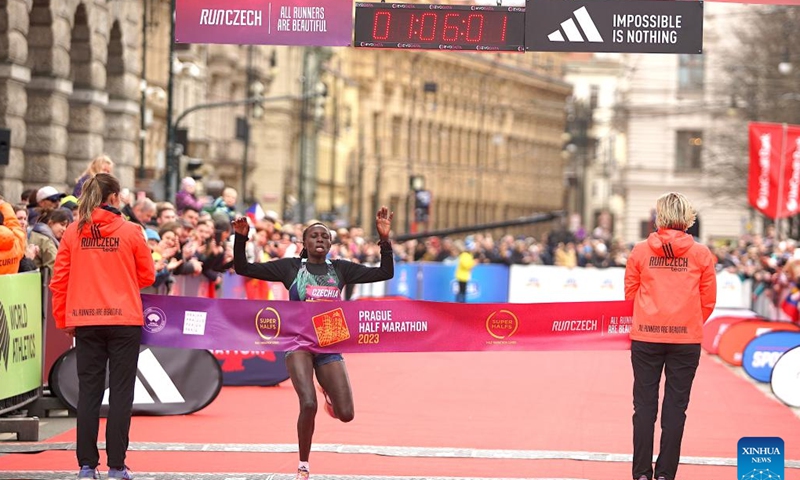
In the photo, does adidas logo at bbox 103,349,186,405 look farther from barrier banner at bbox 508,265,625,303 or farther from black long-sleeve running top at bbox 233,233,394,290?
barrier banner at bbox 508,265,625,303

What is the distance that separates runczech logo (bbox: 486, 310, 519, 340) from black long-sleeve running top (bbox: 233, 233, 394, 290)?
142 centimetres

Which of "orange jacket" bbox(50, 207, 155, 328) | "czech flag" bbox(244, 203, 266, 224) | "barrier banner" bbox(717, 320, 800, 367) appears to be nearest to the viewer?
"orange jacket" bbox(50, 207, 155, 328)

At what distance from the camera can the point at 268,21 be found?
15328mm

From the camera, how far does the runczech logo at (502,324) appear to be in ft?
41.5

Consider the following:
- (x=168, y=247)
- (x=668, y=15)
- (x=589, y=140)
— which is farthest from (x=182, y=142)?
(x=589, y=140)

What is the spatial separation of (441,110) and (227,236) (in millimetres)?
95227

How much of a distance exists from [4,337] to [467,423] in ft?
14.4

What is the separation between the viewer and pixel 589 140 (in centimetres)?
13688

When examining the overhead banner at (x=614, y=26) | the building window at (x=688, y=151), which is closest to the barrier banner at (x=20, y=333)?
the overhead banner at (x=614, y=26)

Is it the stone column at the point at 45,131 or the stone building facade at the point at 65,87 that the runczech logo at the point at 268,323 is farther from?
the stone column at the point at 45,131

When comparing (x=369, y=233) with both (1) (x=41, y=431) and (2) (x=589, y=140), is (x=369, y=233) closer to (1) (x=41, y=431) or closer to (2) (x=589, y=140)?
(2) (x=589, y=140)

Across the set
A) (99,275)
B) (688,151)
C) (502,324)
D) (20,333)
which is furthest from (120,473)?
(688,151)

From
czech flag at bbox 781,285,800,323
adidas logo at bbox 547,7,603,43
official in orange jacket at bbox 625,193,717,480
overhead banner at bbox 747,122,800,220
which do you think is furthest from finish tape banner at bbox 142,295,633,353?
overhead banner at bbox 747,122,800,220

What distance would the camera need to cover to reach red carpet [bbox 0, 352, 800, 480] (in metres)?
12.4
